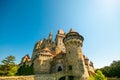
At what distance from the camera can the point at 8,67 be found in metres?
39.8

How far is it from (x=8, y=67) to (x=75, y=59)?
19.6 metres

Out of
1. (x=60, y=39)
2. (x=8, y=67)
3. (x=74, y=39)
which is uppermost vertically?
(x=60, y=39)

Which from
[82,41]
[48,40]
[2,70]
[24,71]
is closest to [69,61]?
[82,41]

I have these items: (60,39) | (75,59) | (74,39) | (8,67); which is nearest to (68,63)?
(75,59)

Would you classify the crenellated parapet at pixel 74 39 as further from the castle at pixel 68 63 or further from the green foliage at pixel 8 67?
the green foliage at pixel 8 67

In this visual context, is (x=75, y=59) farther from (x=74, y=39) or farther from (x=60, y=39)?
(x=60, y=39)

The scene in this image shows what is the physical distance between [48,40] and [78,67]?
34.2 meters

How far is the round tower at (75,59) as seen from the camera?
119 feet

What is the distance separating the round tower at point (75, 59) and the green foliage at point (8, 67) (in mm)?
15894

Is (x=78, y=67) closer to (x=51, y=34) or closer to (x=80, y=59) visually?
(x=80, y=59)

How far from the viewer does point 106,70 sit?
58.0 metres

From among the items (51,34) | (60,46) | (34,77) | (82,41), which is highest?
(51,34)

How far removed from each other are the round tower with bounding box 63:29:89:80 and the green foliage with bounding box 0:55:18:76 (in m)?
15.9

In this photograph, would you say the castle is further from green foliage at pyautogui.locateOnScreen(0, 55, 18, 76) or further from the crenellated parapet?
green foliage at pyautogui.locateOnScreen(0, 55, 18, 76)
